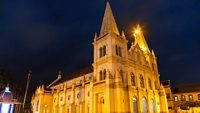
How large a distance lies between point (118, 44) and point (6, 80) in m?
25.7

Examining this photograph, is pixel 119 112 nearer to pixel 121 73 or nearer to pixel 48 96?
pixel 121 73

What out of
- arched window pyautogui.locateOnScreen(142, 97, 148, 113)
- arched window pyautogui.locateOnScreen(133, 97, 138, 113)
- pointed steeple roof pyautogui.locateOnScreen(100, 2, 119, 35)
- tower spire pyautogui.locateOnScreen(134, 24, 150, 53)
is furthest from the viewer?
tower spire pyautogui.locateOnScreen(134, 24, 150, 53)

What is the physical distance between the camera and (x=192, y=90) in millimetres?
59562

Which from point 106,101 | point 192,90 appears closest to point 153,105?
point 106,101

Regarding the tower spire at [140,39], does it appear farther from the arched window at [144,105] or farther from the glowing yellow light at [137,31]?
the arched window at [144,105]

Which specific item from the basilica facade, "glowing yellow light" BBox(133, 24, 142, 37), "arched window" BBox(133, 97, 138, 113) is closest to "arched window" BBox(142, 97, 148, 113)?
the basilica facade

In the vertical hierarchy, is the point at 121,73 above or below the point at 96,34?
below

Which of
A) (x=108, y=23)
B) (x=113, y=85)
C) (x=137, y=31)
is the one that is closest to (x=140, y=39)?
(x=137, y=31)

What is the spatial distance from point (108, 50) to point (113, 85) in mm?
8298

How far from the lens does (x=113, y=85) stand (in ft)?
122

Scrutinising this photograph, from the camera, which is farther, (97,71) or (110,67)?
(97,71)

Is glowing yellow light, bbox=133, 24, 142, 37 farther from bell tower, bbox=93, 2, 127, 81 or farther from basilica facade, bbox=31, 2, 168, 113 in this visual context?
bell tower, bbox=93, 2, 127, 81

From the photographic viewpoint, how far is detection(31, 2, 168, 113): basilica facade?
37031 millimetres

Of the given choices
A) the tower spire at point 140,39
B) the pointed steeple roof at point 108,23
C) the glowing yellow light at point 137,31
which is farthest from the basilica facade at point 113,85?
the glowing yellow light at point 137,31
